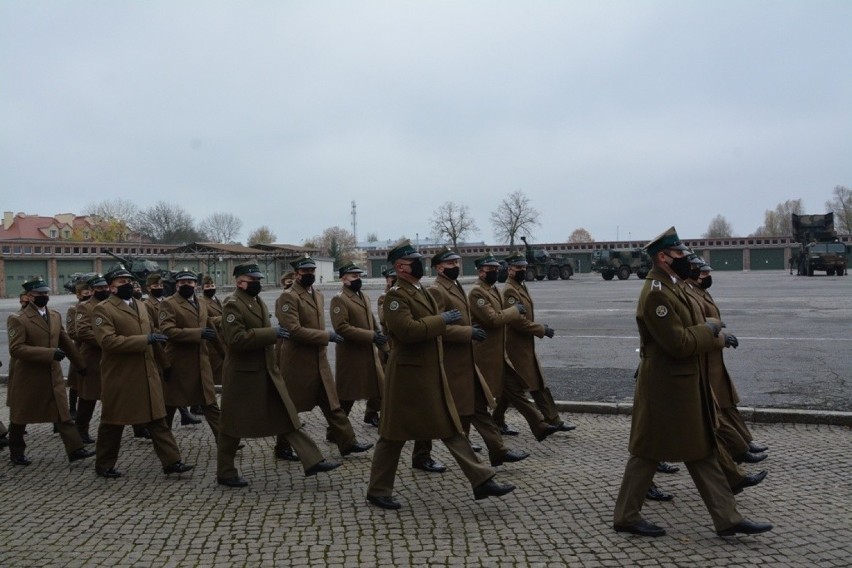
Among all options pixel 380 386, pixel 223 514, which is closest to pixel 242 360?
pixel 223 514

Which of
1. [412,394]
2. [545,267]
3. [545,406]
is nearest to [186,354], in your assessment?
[412,394]

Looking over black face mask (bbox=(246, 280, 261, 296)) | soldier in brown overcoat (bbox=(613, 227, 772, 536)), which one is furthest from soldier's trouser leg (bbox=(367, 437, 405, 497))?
black face mask (bbox=(246, 280, 261, 296))

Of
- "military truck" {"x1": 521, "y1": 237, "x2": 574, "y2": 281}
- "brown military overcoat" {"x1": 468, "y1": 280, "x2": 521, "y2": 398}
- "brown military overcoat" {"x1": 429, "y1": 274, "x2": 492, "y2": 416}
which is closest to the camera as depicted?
"brown military overcoat" {"x1": 429, "y1": 274, "x2": 492, "y2": 416}

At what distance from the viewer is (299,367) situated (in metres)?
7.82

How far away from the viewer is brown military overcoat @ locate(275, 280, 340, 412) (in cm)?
770

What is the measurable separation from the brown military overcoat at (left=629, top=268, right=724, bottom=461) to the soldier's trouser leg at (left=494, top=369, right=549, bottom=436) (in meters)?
2.28

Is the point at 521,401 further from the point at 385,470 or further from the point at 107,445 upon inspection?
the point at 107,445

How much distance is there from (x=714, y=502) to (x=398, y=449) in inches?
90.6

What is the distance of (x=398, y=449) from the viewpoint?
5.86 metres

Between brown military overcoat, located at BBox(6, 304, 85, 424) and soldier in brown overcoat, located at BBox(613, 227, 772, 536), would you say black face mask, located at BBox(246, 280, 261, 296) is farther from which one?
soldier in brown overcoat, located at BBox(613, 227, 772, 536)

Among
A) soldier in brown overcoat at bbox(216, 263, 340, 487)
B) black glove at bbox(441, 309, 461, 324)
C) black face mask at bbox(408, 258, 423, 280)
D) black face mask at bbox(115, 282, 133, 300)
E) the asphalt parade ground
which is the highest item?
black face mask at bbox(408, 258, 423, 280)

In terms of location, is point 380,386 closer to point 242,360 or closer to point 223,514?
point 242,360

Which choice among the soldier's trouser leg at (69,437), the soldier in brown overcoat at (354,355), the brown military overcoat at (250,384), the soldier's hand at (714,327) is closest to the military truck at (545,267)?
the soldier in brown overcoat at (354,355)

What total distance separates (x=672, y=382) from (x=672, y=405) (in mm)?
152
